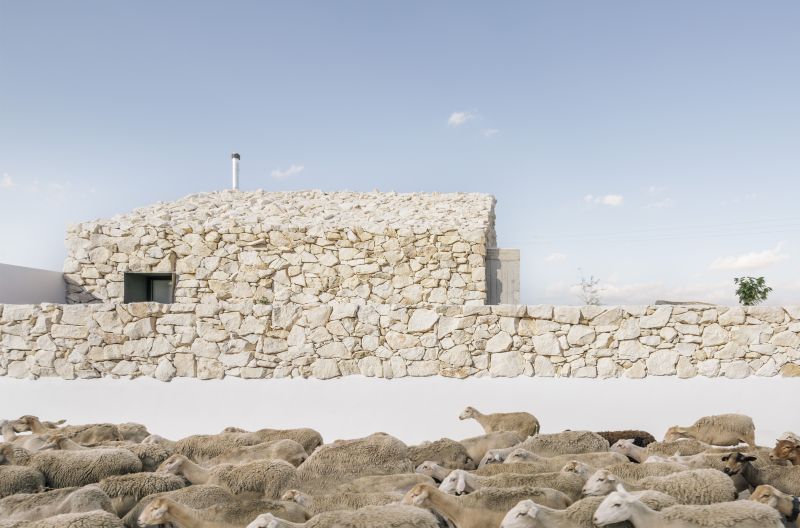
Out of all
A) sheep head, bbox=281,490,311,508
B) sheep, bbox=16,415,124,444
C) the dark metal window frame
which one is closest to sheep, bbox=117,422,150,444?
sheep, bbox=16,415,124,444

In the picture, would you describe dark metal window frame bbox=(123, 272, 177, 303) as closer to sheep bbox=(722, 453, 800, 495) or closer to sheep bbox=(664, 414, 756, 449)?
sheep bbox=(664, 414, 756, 449)

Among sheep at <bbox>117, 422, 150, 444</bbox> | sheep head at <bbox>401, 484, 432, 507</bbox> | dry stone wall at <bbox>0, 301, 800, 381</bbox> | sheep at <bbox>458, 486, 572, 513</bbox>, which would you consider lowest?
sheep at <bbox>117, 422, 150, 444</bbox>

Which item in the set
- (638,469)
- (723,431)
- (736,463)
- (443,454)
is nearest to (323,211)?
(443,454)

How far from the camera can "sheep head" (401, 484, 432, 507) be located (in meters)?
4.41

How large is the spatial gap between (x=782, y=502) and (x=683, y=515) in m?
1.18

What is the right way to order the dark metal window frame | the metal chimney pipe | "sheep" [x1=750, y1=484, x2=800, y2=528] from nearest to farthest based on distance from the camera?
"sheep" [x1=750, y1=484, x2=800, y2=528]
the dark metal window frame
the metal chimney pipe

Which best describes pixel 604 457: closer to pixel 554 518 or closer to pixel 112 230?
pixel 554 518

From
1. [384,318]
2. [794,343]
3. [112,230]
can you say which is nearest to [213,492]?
[384,318]

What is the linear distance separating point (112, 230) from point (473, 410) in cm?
1175

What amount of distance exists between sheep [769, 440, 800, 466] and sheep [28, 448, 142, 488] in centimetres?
632

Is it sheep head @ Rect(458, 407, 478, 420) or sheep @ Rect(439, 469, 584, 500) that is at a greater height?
sheep @ Rect(439, 469, 584, 500)

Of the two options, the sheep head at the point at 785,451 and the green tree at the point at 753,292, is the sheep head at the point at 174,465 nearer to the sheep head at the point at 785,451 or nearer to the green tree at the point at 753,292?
the sheep head at the point at 785,451

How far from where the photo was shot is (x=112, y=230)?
53.0 ft

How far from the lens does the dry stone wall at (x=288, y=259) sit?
606 inches
